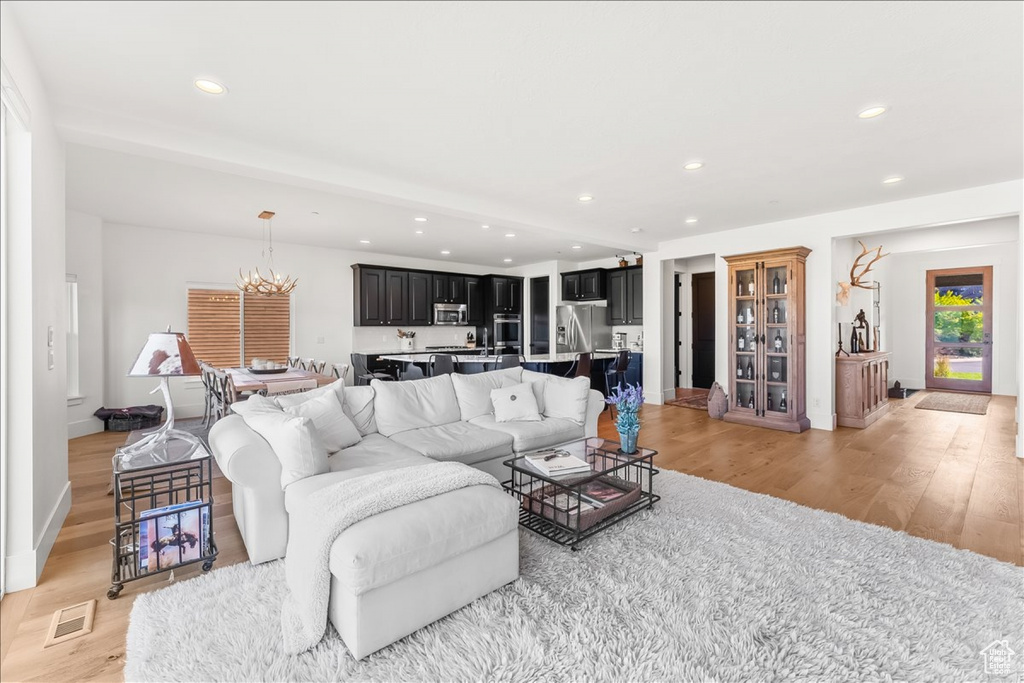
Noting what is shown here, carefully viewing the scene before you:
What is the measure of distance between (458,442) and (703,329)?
22.0ft

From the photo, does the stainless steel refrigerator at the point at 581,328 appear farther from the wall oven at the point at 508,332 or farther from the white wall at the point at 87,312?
the white wall at the point at 87,312

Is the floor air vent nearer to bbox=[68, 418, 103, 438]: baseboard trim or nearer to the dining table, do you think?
the dining table

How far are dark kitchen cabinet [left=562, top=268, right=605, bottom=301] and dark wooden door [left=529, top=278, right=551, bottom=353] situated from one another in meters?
0.37

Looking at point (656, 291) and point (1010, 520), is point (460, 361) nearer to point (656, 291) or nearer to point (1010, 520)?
point (656, 291)

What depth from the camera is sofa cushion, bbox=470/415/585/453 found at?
357 centimetres

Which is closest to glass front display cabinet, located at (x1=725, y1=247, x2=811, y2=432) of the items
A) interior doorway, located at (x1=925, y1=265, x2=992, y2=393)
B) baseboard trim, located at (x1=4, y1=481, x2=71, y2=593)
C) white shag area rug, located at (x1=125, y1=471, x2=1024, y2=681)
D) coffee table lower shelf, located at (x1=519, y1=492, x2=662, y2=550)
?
white shag area rug, located at (x1=125, y1=471, x2=1024, y2=681)

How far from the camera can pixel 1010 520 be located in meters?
2.91

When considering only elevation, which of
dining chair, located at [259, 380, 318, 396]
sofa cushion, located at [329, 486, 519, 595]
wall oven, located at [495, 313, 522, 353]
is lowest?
sofa cushion, located at [329, 486, 519, 595]

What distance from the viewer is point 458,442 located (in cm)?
332

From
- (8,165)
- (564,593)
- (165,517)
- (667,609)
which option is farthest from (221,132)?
(667,609)

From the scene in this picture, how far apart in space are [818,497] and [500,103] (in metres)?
3.43

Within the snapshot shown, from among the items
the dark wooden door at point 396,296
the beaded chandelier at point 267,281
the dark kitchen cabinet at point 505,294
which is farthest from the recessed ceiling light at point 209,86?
the dark kitchen cabinet at point 505,294

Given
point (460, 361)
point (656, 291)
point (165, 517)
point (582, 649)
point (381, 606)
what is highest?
point (656, 291)

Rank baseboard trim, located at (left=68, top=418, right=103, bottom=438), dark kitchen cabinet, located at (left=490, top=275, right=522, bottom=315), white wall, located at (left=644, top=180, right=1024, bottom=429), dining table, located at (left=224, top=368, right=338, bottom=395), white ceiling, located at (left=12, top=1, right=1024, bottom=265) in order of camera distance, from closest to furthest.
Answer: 1. white ceiling, located at (left=12, top=1, right=1024, bottom=265)
2. dining table, located at (left=224, top=368, right=338, bottom=395)
3. white wall, located at (left=644, top=180, right=1024, bottom=429)
4. baseboard trim, located at (left=68, top=418, right=103, bottom=438)
5. dark kitchen cabinet, located at (left=490, top=275, right=522, bottom=315)
